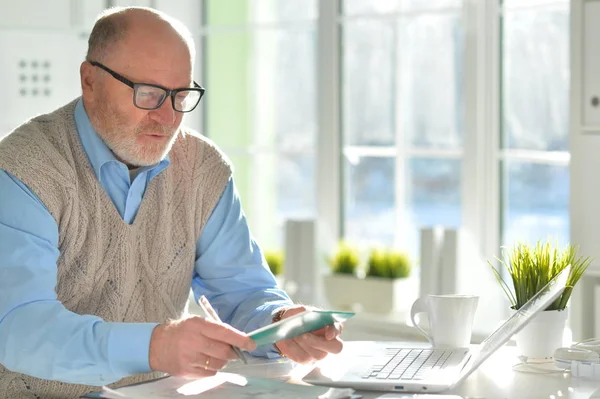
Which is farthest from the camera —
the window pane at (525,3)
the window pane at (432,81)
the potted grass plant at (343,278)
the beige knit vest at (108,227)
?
the potted grass plant at (343,278)

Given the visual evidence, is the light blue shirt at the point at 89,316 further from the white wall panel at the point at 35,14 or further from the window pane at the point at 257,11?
the white wall panel at the point at 35,14

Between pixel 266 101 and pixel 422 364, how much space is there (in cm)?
285

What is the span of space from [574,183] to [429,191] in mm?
817

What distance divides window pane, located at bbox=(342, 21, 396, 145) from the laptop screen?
88.3 inches

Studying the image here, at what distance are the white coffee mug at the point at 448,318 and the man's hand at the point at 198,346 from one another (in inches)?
18.4

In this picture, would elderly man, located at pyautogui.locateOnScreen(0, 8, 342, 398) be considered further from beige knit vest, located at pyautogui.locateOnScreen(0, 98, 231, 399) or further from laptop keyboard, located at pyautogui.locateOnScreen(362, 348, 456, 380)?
laptop keyboard, located at pyautogui.locateOnScreen(362, 348, 456, 380)

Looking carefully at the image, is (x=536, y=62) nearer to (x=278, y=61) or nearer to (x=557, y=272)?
(x=278, y=61)

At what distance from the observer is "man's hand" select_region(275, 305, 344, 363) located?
196 cm

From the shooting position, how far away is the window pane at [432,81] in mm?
3949

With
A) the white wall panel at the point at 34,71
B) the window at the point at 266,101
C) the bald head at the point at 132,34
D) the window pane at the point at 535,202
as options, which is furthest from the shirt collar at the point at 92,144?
the white wall panel at the point at 34,71

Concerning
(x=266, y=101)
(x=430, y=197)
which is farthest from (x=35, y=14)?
(x=430, y=197)

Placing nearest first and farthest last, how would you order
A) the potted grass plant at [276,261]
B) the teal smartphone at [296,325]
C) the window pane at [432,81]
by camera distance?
the teal smartphone at [296,325]
the window pane at [432,81]
the potted grass plant at [276,261]

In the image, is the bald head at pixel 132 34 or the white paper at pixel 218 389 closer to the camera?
the white paper at pixel 218 389

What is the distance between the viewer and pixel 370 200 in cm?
430
